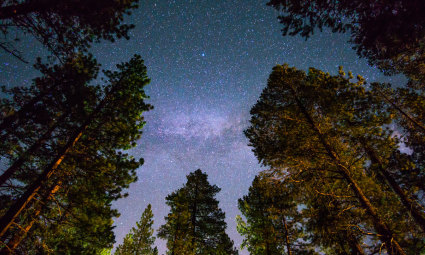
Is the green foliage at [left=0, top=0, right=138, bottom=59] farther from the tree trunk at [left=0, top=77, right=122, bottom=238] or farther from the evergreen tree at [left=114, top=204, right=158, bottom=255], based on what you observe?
the evergreen tree at [left=114, top=204, right=158, bottom=255]

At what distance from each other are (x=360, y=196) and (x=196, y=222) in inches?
525

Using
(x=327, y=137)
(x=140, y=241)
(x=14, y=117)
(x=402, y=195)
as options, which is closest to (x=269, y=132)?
(x=327, y=137)

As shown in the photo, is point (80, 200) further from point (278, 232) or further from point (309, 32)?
point (278, 232)

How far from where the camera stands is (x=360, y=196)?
5359mm

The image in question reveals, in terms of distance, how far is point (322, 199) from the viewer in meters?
6.86

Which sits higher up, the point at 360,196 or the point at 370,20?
the point at 370,20

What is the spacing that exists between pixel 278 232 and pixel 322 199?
779cm

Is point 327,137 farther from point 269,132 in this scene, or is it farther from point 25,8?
point 25,8

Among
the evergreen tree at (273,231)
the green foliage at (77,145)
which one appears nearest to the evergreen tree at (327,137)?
the evergreen tree at (273,231)

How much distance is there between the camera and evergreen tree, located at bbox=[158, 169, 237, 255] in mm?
12984

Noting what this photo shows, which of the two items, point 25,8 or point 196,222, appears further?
point 196,222

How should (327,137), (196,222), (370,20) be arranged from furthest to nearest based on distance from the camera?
(196,222) → (327,137) → (370,20)

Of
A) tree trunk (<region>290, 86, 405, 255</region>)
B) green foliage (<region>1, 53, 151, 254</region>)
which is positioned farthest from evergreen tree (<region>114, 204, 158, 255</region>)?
tree trunk (<region>290, 86, 405, 255</region>)

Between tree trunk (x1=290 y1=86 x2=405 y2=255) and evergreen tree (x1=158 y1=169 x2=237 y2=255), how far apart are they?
38.0 feet
